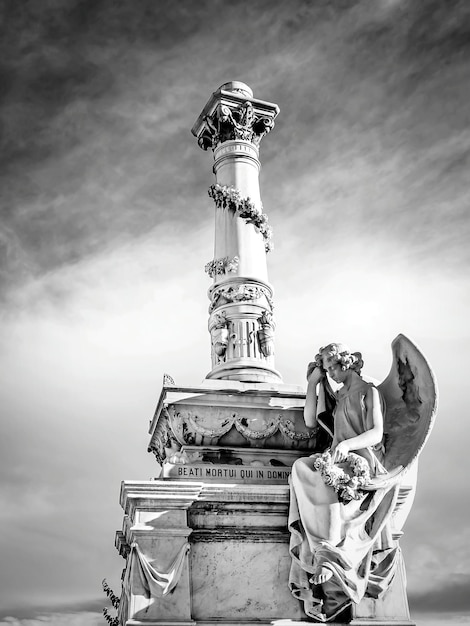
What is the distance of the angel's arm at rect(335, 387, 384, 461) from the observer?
1021cm

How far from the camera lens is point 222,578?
10.2m

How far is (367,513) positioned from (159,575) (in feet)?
9.01

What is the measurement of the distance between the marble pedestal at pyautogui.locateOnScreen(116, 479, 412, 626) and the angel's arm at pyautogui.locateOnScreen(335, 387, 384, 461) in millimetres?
1068

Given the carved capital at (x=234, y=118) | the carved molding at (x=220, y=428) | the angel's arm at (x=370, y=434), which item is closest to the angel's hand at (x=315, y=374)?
the angel's arm at (x=370, y=434)

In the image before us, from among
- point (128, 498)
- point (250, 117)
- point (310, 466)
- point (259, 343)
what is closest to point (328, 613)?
point (310, 466)

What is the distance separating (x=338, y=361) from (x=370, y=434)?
4.06 ft

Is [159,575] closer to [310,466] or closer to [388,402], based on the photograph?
Answer: [310,466]

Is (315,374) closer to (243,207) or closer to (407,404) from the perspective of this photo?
(407,404)

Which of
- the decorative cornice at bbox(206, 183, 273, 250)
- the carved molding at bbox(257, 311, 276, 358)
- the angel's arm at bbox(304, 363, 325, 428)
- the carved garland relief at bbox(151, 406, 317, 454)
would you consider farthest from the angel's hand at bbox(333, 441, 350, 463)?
the decorative cornice at bbox(206, 183, 273, 250)

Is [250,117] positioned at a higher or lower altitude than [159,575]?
higher

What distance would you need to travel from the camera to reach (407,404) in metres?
11.3

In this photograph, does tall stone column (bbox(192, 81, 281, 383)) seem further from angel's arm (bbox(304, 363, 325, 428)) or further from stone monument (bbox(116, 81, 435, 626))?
angel's arm (bbox(304, 363, 325, 428))

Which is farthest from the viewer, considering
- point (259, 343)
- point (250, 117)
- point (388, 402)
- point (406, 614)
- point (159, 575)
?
point (250, 117)

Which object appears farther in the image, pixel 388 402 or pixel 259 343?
pixel 259 343
